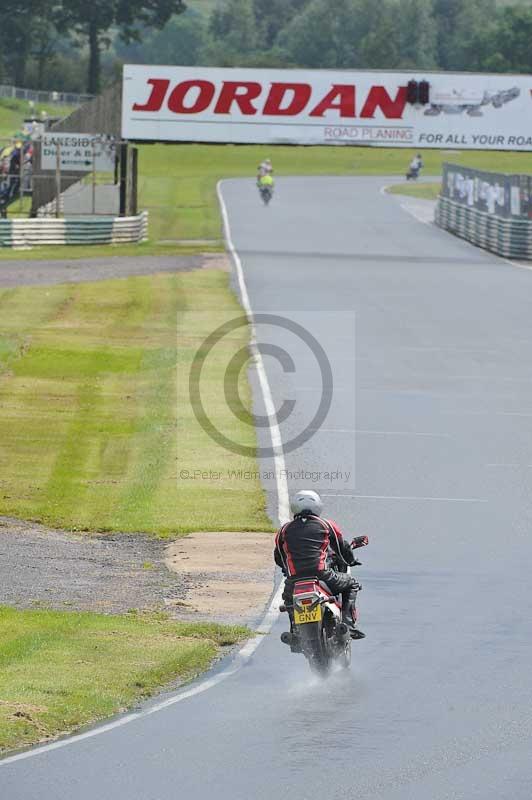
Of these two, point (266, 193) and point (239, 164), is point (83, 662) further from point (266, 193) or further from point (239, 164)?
point (239, 164)

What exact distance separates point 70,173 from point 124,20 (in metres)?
112

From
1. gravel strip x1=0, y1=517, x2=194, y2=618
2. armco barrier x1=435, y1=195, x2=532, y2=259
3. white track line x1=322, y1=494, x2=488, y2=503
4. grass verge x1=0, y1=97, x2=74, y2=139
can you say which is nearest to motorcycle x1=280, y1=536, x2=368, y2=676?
gravel strip x1=0, y1=517, x2=194, y2=618

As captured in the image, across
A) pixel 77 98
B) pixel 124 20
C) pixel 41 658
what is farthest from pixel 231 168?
pixel 41 658

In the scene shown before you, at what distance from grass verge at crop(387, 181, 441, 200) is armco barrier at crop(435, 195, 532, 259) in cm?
2390

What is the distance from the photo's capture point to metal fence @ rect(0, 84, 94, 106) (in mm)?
132375

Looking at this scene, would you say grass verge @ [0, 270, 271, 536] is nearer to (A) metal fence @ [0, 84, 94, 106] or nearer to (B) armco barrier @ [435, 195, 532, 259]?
(B) armco barrier @ [435, 195, 532, 259]

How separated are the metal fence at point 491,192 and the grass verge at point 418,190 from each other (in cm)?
2247

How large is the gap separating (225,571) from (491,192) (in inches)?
1802

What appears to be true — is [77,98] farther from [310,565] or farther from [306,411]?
[310,565]

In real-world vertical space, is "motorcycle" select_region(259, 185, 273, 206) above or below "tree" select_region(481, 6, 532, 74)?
below

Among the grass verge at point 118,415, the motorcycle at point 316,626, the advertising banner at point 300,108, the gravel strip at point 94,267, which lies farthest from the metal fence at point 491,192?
the motorcycle at point 316,626

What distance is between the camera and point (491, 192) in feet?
202

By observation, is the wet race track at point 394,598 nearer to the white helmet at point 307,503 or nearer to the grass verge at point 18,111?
the white helmet at point 307,503

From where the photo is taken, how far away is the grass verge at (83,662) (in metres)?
12.2
